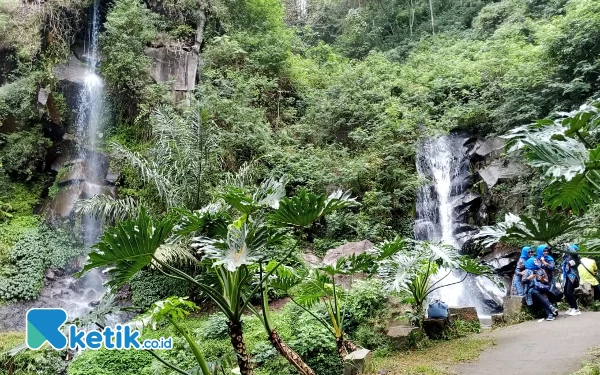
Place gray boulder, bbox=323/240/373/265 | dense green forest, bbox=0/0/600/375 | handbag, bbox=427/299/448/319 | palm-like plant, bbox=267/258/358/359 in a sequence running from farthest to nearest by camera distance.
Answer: gray boulder, bbox=323/240/373/265, dense green forest, bbox=0/0/600/375, handbag, bbox=427/299/448/319, palm-like plant, bbox=267/258/358/359

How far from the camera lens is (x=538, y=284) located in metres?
6.35

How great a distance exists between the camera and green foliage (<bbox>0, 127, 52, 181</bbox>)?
38.1 ft

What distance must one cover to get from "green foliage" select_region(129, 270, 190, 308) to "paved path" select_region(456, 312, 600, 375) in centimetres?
614

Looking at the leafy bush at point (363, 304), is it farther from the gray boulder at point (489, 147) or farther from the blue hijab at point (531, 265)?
the gray boulder at point (489, 147)

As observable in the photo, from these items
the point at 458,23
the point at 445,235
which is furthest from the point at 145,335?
the point at 458,23

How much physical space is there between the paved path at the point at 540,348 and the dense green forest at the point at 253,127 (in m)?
1.06

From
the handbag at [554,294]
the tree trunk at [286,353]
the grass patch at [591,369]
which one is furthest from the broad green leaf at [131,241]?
the handbag at [554,294]

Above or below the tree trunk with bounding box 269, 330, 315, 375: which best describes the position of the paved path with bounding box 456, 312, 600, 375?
below

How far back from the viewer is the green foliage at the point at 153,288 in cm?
918

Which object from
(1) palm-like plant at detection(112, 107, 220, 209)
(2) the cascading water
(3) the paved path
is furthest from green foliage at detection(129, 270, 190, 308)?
(3) the paved path

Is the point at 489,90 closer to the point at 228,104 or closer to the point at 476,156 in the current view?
the point at 476,156

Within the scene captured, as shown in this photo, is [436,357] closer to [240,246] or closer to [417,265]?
[417,265]

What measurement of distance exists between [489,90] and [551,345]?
32.8 feet

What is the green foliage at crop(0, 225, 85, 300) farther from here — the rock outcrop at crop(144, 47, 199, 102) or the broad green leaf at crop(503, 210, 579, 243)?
the broad green leaf at crop(503, 210, 579, 243)
